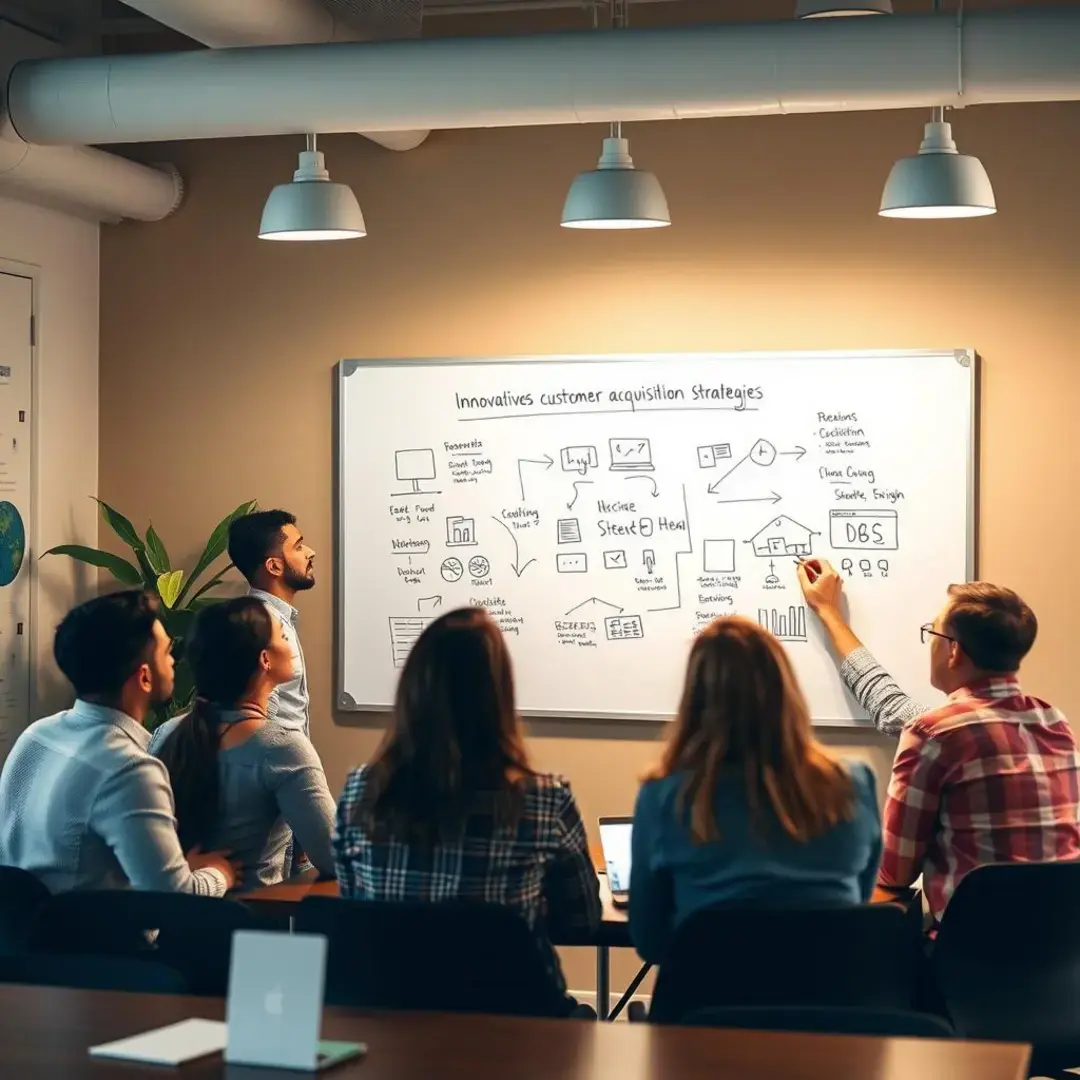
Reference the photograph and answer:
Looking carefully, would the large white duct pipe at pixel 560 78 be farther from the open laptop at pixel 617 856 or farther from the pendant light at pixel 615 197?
the open laptop at pixel 617 856

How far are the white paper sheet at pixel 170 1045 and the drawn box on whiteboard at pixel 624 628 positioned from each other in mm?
3083

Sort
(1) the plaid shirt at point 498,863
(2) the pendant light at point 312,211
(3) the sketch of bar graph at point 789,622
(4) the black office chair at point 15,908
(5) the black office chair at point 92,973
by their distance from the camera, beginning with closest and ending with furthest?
(5) the black office chair at point 92,973 → (1) the plaid shirt at point 498,863 → (4) the black office chair at point 15,908 → (2) the pendant light at point 312,211 → (3) the sketch of bar graph at point 789,622

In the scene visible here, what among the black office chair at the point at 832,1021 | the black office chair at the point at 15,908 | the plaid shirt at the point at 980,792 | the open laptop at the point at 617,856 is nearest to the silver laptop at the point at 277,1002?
the black office chair at the point at 832,1021

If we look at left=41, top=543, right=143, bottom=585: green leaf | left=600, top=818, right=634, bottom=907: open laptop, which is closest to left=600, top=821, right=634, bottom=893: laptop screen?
left=600, top=818, right=634, bottom=907: open laptop

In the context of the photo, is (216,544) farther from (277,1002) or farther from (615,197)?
(277,1002)

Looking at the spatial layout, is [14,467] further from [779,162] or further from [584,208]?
[779,162]

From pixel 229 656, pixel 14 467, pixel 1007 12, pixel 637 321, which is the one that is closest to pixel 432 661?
pixel 229 656

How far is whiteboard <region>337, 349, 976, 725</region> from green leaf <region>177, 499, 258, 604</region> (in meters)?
0.33

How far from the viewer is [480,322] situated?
520 cm

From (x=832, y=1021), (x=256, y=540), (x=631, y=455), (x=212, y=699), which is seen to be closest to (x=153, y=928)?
(x=212, y=699)

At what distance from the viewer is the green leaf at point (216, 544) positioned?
520cm

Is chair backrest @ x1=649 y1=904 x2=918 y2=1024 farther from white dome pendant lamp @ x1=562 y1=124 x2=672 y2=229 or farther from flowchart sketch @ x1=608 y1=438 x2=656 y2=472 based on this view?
flowchart sketch @ x1=608 y1=438 x2=656 y2=472

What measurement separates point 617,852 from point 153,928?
A: 42.3 inches

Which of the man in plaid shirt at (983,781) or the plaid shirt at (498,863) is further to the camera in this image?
the man in plaid shirt at (983,781)
